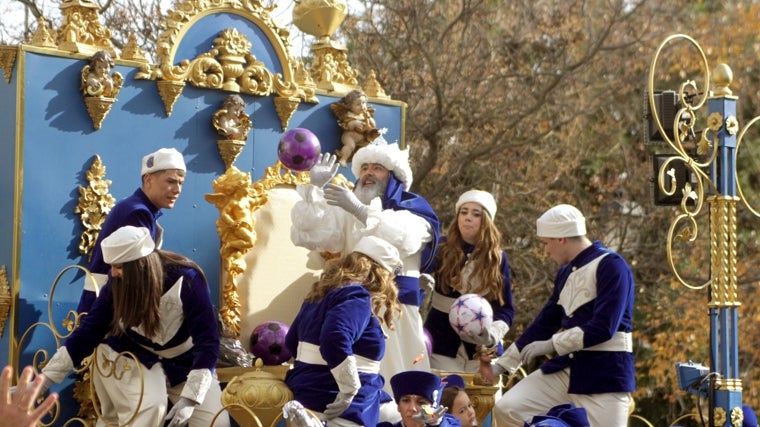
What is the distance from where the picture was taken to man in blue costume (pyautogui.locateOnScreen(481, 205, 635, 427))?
9.06m

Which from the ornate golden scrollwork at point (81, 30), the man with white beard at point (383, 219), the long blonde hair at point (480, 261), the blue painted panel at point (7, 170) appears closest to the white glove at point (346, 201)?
the man with white beard at point (383, 219)

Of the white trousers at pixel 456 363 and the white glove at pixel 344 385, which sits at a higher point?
the white glove at pixel 344 385

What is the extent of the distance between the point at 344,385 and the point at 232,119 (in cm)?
344

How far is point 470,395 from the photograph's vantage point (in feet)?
31.8

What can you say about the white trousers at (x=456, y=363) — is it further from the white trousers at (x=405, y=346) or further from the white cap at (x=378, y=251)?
the white cap at (x=378, y=251)

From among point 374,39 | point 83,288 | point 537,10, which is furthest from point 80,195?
point 537,10

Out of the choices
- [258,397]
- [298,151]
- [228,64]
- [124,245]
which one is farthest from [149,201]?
[228,64]

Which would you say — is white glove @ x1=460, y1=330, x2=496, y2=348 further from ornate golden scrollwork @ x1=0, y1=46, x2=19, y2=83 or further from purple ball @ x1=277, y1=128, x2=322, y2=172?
ornate golden scrollwork @ x1=0, y1=46, x2=19, y2=83

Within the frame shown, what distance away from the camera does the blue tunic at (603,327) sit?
9023 millimetres

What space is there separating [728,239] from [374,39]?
794 centimetres

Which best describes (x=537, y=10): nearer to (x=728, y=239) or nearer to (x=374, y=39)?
(x=374, y=39)

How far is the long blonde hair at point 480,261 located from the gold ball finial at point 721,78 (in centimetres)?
197

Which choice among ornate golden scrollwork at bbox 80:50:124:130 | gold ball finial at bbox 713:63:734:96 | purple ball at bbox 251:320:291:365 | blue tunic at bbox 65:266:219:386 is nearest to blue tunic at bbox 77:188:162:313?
blue tunic at bbox 65:266:219:386

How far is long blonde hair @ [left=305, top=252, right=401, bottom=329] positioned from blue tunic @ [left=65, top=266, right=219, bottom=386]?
0.76 m
